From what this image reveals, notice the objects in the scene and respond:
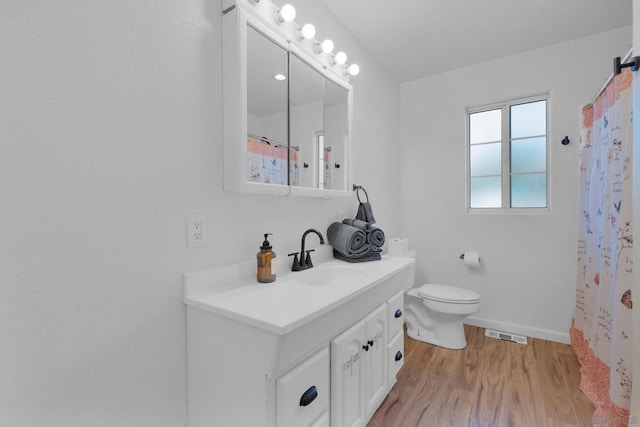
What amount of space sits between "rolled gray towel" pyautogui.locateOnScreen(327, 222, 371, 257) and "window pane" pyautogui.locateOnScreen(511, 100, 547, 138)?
195cm

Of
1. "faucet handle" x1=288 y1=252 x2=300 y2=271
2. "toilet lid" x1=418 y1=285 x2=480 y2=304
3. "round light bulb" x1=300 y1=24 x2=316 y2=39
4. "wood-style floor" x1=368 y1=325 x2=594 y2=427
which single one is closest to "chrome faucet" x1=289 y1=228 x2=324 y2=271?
"faucet handle" x1=288 y1=252 x2=300 y2=271

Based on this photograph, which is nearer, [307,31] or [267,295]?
[267,295]

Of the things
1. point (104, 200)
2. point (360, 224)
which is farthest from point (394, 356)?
point (104, 200)

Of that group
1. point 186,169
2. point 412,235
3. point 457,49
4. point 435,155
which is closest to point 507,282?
point 412,235

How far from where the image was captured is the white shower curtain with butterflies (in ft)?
4.41

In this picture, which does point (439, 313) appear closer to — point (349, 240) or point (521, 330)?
point (521, 330)

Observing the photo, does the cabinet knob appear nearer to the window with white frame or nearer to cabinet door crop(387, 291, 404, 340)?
cabinet door crop(387, 291, 404, 340)

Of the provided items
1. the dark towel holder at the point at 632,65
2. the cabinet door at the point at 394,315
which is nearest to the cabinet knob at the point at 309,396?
the cabinet door at the point at 394,315

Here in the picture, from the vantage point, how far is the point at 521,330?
2.50m

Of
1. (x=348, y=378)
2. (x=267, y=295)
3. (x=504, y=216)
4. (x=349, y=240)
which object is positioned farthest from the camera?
(x=504, y=216)

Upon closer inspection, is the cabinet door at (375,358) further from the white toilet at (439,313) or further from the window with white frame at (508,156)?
the window with white frame at (508,156)

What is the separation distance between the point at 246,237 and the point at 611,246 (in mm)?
1912

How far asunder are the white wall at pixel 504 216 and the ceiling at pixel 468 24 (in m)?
0.17

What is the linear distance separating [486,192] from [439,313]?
50.0 inches
